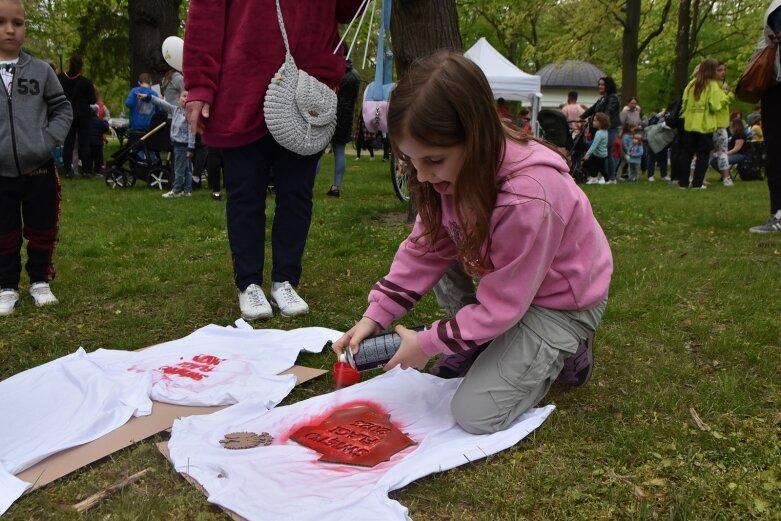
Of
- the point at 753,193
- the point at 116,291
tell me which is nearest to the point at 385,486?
the point at 116,291

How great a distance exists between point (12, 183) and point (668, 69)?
27.5 meters

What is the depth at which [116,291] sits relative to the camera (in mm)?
3580

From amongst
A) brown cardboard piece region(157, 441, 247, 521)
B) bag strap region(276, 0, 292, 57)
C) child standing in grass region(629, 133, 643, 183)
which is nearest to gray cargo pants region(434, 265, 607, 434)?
brown cardboard piece region(157, 441, 247, 521)

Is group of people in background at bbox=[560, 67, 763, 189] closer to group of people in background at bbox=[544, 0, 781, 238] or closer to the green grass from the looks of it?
group of people in background at bbox=[544, 0, 781, 238]

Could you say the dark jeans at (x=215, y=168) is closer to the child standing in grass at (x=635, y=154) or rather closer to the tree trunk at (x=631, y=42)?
the child standing in grass at (x=635, y=154)

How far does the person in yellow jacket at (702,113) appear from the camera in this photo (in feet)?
28.6

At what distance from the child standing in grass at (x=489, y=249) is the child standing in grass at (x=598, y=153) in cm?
889

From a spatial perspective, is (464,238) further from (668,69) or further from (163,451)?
(668,69)

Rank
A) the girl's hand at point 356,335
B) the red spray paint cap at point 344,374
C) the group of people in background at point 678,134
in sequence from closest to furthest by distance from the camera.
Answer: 1. the girl's hand at point 356,335
2. the red spray paint cap at point 344,374
3. the group of people in background at point 678,134

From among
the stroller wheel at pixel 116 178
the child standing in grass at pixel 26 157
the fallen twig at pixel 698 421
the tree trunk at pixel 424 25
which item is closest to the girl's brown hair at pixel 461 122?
the fallen twig at pixel 698 421

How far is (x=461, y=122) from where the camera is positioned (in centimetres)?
174

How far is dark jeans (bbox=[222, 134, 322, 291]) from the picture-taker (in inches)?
122

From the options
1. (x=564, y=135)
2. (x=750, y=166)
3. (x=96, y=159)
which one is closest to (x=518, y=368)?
(x=564, y=135)

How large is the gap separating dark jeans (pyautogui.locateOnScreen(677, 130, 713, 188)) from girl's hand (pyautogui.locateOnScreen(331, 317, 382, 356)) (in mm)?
8129
